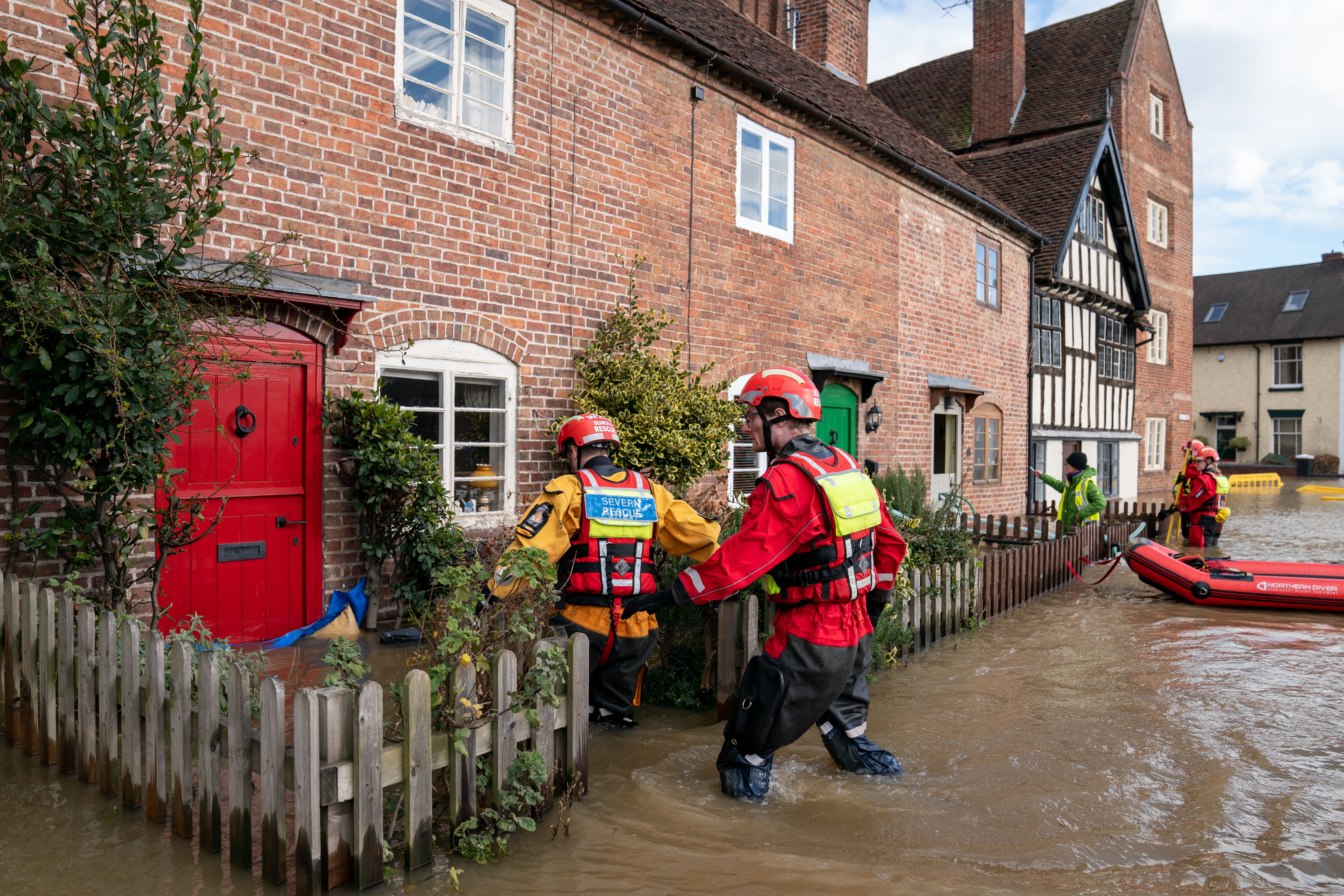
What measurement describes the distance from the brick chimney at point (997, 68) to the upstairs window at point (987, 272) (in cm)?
784

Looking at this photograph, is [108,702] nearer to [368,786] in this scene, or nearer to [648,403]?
[368,786]

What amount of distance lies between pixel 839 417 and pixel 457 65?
23.5 feet

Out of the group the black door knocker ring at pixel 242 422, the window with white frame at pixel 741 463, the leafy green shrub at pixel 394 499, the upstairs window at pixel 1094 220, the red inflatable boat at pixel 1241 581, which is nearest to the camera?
the black door knocker ring at pixel 242 422

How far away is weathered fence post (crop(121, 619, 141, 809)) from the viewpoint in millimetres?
3746

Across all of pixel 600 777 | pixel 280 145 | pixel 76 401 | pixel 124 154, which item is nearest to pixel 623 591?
pixel 600 777

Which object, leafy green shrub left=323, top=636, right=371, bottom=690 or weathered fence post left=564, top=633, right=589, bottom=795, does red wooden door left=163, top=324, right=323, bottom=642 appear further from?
weathered fence post left=564, top=633, right=589, bottom=795

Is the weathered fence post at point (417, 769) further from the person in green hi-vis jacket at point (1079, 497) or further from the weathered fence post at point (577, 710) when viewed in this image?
the person in green hi-vis jacket at point (1079, 497)

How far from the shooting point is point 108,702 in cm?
388

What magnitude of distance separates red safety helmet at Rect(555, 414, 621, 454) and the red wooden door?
216 centimetres

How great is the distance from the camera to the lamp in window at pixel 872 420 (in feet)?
42.9

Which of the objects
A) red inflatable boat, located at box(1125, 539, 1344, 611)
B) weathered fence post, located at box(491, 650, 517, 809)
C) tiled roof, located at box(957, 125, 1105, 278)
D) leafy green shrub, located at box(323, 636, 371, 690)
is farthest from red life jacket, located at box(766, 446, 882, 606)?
tiled roof, located at box(957, 125, 1105, 278)

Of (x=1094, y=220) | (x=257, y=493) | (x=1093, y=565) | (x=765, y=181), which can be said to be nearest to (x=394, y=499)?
(x=257, y=493)

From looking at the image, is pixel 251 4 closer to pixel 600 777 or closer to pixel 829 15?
pixel 600 777

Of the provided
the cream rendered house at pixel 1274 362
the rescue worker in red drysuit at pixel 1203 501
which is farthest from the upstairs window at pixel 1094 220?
the cream rendered house at pixel 1274 362
